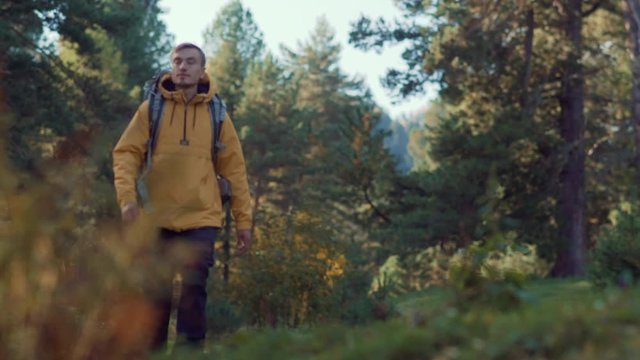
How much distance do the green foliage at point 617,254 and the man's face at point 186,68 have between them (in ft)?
17.7

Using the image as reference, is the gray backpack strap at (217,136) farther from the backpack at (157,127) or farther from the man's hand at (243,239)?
the man's hand at (243,239)

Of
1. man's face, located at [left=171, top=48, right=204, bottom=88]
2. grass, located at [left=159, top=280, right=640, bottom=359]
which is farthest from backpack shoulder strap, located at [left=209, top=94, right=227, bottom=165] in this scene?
grass, located at [left=159, top=280, right=640, bottom=359]

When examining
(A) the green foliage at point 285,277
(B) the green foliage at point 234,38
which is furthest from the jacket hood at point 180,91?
(B) the green foliage at point 234,38

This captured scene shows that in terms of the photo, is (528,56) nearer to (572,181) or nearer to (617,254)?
(572,181)

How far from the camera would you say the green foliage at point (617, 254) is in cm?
1021

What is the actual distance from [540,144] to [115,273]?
22.5 meters

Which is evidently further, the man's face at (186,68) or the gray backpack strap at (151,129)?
the man's face at (186,68)

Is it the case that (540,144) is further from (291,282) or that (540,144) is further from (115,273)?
(115,273)

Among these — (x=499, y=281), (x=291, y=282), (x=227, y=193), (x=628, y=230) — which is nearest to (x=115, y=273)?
(x=499, y=281)

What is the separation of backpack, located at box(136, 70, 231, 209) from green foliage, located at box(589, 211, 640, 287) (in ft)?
16.5

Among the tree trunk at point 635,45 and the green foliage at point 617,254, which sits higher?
the tree trunk at point 635,45

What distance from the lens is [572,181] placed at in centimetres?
2505

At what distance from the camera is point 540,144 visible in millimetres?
24781

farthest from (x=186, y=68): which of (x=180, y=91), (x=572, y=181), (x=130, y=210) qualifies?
(x=572, y=181)
